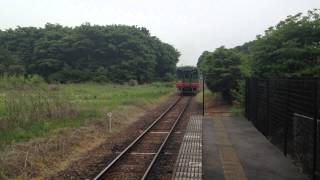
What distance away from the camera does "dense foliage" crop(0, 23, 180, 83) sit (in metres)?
69.6

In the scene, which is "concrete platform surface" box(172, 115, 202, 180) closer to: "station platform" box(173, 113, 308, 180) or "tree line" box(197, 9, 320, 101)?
"station platform" box(173, 113, 308, 180)

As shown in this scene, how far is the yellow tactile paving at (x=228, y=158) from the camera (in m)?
9.13

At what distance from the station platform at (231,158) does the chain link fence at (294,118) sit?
264 mm

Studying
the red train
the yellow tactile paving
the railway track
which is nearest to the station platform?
the yellow tactile paving

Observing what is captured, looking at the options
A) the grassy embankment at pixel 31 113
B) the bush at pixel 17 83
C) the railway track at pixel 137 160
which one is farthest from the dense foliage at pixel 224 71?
the bush at pixel 17 83

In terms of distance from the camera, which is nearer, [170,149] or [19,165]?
[19,165]

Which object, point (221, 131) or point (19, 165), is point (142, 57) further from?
point (19, 165)

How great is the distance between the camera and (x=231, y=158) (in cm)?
1100

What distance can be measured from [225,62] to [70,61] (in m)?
46.1

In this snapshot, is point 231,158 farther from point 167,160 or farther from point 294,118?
point 294,118

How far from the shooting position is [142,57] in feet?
246

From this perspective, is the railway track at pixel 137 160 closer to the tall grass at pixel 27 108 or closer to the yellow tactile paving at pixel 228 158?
the yellow tactile paving at pixel 228 158

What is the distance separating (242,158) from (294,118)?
158 centimetres

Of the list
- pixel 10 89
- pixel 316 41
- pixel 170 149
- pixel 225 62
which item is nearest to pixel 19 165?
pixel 170 149
